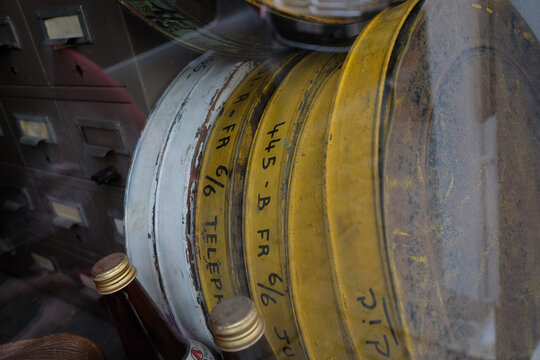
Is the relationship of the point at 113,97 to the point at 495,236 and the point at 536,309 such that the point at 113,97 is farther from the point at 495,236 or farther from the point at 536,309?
the point at 536,309

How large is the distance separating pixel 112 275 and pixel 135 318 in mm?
102

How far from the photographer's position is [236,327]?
42 cm

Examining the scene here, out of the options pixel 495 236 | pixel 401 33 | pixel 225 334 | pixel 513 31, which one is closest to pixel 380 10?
pixel 401 33

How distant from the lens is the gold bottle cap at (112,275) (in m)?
0.52

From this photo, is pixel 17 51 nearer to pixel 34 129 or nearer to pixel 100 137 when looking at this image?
pixel 34 129

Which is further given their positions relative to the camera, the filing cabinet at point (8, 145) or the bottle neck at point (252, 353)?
the filing cabinet at point (8, 145)

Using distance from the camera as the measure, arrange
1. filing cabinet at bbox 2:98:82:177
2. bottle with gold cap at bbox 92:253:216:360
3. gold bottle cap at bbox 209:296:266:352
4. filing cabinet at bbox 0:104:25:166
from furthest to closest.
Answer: filing cabinet at bbox 0:104:25:166, filing cabinet at bbox 2:98:82:177, bottle with gold cap at bbox 92:253:216:360, gold bottle cap at bbox 209:296:266:352

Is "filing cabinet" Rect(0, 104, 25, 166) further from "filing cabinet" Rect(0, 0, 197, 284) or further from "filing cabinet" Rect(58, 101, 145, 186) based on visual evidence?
"filing cabinet" Rect(58, 101, 145, 186)

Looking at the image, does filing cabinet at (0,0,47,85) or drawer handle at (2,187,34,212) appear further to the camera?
drawer handle at (2,187,34,212)

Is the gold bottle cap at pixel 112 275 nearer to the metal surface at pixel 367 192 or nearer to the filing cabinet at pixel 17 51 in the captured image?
the metal surface at pixel 367 192

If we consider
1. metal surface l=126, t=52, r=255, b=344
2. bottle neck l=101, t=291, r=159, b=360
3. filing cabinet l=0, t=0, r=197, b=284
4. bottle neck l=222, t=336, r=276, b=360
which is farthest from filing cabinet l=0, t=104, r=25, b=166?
bottle neck l=222, t=336, r=276, b=360

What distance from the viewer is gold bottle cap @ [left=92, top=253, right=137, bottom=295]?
516 mm

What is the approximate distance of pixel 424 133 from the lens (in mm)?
544

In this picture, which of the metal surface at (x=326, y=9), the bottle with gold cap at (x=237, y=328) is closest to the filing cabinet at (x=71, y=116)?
the metal surface at (x=326, y=9)
